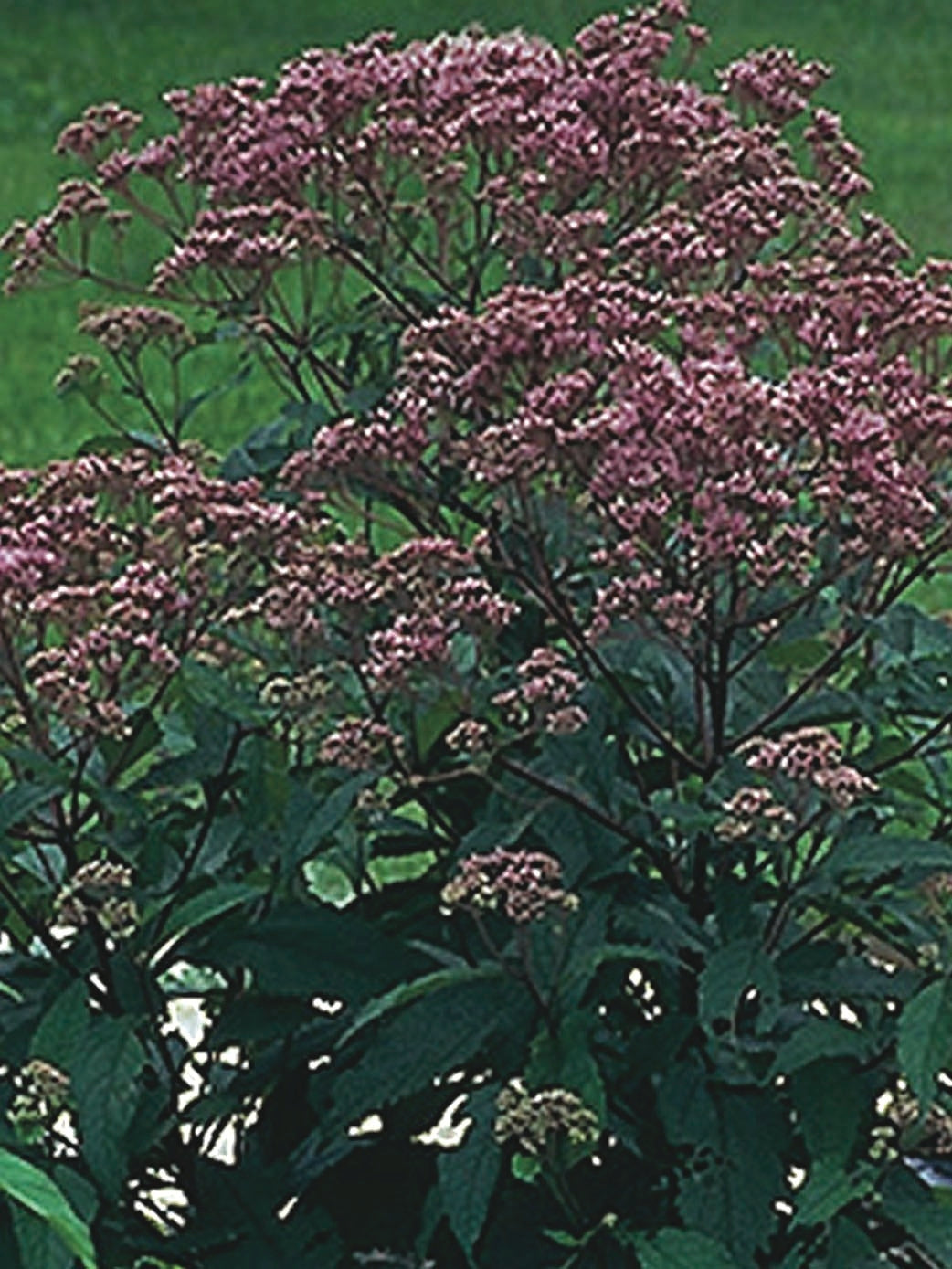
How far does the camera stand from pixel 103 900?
2.96 metres

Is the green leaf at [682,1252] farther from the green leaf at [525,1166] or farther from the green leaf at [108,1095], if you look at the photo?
the green leaf at [108,1095]

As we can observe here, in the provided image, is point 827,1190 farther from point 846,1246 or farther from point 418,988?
point 418,988

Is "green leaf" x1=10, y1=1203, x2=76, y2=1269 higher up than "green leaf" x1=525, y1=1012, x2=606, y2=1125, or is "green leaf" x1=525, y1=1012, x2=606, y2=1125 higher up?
"green leaf" x1=525, y1=1012, x2=606, y2=1125

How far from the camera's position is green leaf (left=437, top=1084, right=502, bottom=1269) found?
2820 millimetres

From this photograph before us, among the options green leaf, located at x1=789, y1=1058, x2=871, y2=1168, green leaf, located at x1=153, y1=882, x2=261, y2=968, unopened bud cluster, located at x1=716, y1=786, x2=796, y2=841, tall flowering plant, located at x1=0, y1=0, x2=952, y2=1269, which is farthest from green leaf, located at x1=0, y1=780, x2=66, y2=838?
green leaf, located at x1=789, y1=1058, x2=871, y2=1168

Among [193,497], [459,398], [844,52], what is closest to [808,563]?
[459,398]

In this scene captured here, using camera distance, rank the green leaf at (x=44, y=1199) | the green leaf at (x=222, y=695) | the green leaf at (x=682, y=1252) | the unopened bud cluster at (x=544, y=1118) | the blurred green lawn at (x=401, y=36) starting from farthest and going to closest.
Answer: the blurred green lawn at (x=401, y=36) < the green leaf at (x=222, y=695) < the green leaf at (x=682, y=1252) < the unopened bud cluster at (x=544, y=1118) < the green leaf at (x=44, y=1199)

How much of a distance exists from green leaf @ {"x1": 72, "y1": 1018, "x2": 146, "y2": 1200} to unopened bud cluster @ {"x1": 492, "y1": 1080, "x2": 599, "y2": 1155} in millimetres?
333

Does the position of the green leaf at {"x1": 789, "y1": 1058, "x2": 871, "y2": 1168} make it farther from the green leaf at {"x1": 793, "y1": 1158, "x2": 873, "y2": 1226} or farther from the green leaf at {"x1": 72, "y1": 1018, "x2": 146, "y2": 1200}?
the green leaf at {"x1": 72, "y1": 1018, "x2": 146, "y2": 1200}

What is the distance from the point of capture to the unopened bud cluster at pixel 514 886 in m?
2.78

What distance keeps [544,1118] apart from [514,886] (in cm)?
20

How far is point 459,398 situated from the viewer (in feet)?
9.77

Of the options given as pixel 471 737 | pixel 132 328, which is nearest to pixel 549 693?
pixel 471 737

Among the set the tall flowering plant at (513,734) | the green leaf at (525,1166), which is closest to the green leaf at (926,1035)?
the tall flowering plant at (513,734)
